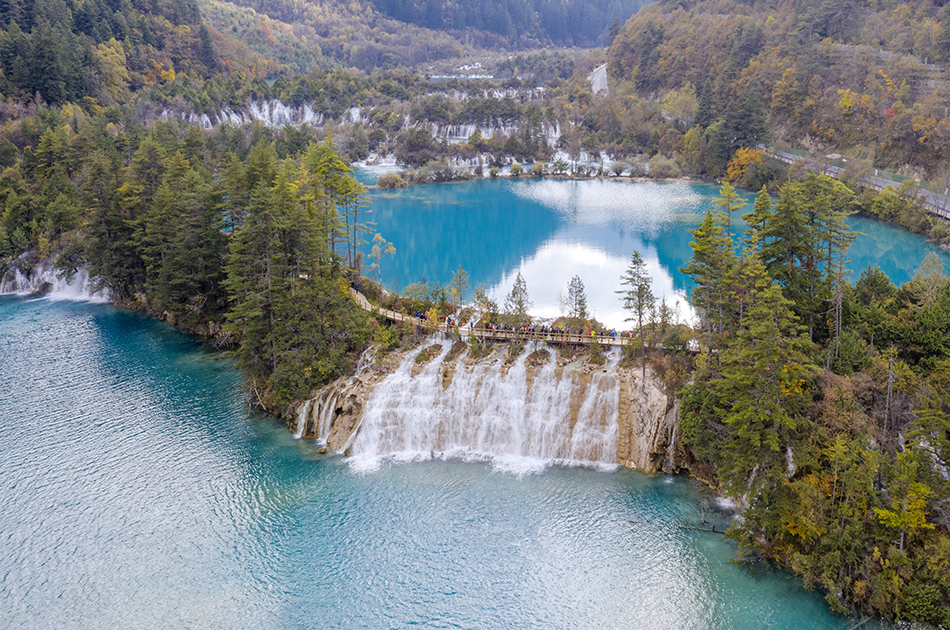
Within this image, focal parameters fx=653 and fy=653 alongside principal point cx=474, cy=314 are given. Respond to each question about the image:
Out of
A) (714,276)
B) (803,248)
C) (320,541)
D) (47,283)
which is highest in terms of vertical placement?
(803,248)

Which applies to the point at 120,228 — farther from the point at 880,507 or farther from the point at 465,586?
the point at 880,507

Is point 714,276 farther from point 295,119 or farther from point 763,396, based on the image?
point 295,119

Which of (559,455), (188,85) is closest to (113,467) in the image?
(559,455)

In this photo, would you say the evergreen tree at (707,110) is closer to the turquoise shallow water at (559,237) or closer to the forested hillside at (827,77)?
the forested hillside at (827,77)

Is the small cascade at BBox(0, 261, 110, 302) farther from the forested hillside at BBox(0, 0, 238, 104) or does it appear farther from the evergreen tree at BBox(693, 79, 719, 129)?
the evergreen tree at BBox(693, 79, 719, 129)

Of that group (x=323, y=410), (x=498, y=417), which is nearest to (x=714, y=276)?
(x=498, y=417)

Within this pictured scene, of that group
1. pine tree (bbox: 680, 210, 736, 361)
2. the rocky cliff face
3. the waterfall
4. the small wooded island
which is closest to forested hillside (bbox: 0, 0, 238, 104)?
the small wooded island
